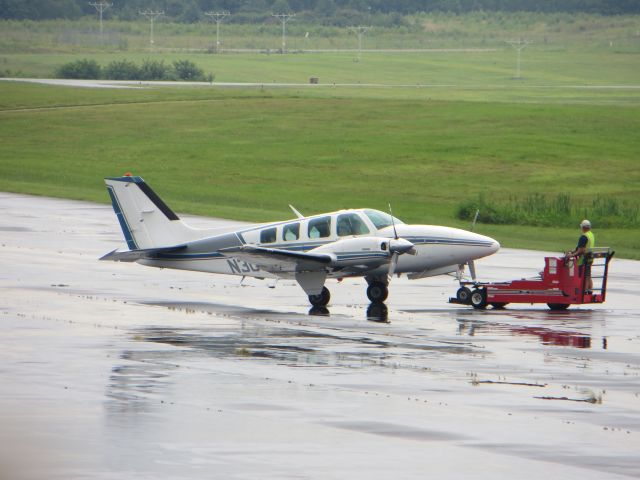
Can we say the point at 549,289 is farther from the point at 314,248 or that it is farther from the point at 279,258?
the point at 279,258

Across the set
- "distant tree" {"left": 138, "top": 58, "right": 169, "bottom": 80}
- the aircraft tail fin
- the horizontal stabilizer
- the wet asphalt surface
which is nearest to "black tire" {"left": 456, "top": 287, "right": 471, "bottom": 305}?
the wet asphalt surface

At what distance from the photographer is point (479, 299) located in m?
29.2

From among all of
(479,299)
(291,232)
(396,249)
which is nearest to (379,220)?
(396,249)

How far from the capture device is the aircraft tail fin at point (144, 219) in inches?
1188

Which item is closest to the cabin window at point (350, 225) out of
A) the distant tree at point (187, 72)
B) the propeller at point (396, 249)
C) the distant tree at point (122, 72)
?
the propeller at point (396, 249)

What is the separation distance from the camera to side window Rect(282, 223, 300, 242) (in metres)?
29.3

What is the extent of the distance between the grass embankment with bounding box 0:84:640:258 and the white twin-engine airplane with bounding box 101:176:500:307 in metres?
14.1

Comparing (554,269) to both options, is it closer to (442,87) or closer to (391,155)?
(391,155)

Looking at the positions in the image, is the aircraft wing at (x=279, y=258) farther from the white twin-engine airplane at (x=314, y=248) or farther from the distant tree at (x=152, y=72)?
the distant tree at (x=152, y=72)

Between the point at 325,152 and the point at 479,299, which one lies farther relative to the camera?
the point at 325,152

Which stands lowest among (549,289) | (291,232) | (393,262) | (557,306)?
(557,306)

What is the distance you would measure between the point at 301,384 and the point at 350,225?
9.69 meters

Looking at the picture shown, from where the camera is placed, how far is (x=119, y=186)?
30.9 m

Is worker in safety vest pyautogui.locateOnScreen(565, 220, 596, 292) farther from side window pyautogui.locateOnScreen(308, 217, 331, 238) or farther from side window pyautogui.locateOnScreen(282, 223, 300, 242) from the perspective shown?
side window pyautogui.locateOnScreen(282, 223, 300, 242)
